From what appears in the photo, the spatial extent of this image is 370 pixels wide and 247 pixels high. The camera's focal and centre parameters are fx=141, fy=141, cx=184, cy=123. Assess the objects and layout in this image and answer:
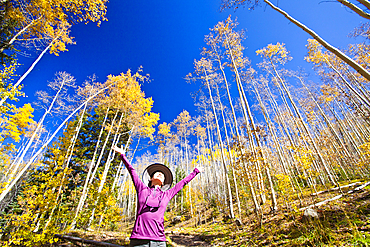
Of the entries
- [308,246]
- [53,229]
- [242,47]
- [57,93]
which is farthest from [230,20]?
[53,229]

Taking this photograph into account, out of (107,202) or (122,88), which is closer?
(107,202)

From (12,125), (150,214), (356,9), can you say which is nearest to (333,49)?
(356,9)

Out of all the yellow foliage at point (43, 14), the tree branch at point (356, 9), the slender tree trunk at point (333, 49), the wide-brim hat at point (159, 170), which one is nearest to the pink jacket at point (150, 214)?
the wide-brim hat at point (159, 170)

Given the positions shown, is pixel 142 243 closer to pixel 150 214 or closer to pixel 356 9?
pixel 150 214

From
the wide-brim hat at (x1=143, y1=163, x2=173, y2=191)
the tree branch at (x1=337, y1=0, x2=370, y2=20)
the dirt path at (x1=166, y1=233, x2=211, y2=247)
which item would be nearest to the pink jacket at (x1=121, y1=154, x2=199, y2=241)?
the wide-brim hat at (x1=143, y1=163, x2=173, y2=191)

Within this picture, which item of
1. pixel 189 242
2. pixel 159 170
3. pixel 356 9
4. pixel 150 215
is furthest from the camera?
pixel 189 242

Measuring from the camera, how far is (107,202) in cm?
554

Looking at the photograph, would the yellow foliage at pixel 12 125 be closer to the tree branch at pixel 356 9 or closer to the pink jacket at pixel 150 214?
the pink jacket at pixel 150 214

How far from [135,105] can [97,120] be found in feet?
15.8

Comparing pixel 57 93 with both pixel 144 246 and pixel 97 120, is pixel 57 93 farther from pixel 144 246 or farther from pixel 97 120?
pixel 144 246

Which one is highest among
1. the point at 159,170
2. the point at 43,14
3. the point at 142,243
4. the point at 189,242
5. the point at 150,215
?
the point at 43,14

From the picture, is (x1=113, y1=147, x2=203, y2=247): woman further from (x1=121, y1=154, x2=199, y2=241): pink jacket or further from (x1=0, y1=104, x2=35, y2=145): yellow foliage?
(x1=0, y1=104, x2=35, y2=145): yellow foliage

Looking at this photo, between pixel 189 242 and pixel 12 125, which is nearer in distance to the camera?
pixel 12 125

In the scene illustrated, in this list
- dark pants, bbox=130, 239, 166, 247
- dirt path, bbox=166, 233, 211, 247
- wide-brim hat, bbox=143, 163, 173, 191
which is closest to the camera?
dark pants, bbox=130, 239, 166, 247
